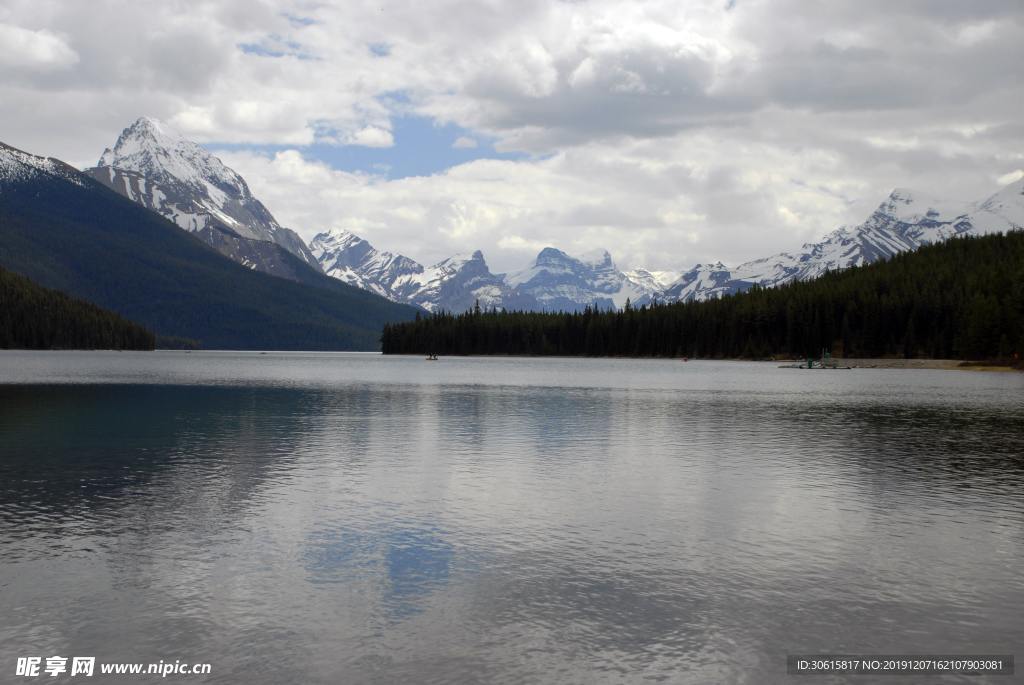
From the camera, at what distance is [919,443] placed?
58.0 meters

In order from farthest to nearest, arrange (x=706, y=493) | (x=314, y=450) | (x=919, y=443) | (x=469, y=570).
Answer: (x=919, y=443) → (x=314, y=450) → (x=706, y=493) → (x=469, y=570)

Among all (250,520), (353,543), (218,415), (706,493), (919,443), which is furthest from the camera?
(218,415)

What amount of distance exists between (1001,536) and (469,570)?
63.4 feet

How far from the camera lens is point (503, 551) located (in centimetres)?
2827

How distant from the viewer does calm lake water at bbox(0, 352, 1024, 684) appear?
19578 millimetres

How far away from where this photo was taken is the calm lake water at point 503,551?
64.2 feet

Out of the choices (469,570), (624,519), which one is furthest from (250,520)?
(624,519)

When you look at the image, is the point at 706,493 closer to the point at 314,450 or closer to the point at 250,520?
the point at 250,520

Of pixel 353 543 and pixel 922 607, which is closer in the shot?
pixel 922 607

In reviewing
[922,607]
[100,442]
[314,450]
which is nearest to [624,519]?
[922,607]

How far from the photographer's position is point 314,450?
5244 cm

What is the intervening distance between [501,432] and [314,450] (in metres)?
15.9

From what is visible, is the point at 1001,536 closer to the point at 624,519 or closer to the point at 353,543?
the point at 624,519

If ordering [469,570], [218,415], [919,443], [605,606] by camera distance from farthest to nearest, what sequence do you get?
1. [218,415]
2. [919,443]
3. [469,570]
4. [605,606]
